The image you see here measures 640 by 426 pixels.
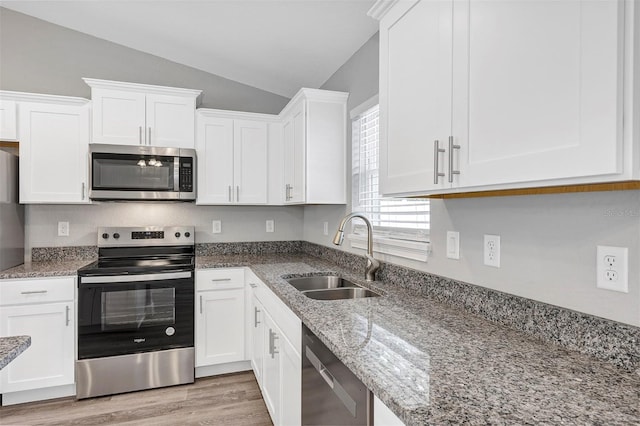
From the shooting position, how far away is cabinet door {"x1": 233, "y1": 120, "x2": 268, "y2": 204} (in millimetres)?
3150

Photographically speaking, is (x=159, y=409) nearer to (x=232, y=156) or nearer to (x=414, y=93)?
(x=232, y=156)

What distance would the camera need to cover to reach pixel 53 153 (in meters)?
2.69

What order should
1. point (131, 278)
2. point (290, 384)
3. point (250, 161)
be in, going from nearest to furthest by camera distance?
1. point (290, 384)
2. point (131, 278)
3. point (250, 161)

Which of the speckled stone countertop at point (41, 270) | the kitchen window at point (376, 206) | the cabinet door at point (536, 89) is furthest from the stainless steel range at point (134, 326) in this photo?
the cabinet door at point (536, 89)

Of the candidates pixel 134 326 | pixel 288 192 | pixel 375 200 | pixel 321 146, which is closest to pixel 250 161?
pixel 288 192

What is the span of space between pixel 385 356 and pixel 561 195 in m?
0.71

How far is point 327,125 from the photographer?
Answer: 266 centimetres

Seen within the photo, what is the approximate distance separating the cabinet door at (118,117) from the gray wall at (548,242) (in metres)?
2.31

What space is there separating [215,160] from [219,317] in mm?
1274

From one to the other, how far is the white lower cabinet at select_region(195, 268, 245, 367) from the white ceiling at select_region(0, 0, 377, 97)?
1704 millimetres

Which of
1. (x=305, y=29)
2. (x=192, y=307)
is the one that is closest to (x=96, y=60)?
(x=305, y=29)

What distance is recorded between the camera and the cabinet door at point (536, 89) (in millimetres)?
700

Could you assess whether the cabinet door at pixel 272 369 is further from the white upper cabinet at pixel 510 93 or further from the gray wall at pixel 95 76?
the gray wall at pixel 95 76

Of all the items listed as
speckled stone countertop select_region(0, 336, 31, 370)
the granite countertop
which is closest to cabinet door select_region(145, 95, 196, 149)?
the granite countertop
